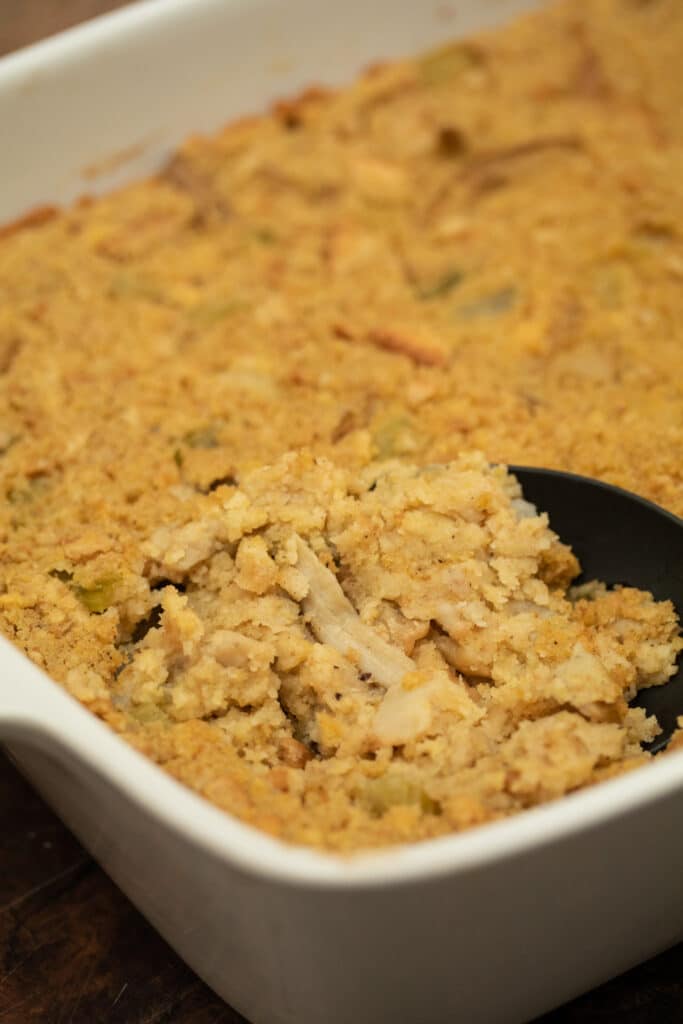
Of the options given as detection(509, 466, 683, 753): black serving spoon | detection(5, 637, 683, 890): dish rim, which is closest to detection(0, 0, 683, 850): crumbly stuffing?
detection(509, 466, 683, 753): black serving spoon

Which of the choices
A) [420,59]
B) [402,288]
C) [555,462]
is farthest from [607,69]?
[555,462]

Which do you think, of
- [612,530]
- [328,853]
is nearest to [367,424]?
[612,530]

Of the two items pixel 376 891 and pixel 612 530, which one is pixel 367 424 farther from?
pixel 376 891

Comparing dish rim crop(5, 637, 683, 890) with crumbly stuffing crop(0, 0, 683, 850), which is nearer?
dish rim crop(5, 637, 683, 890)

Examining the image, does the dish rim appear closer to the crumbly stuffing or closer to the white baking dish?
the white baking dish

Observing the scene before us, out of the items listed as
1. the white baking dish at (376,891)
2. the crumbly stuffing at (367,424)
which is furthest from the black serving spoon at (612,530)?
the white baking dish at (376,891)

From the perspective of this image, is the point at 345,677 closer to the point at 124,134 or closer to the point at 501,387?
the point at 501,387
